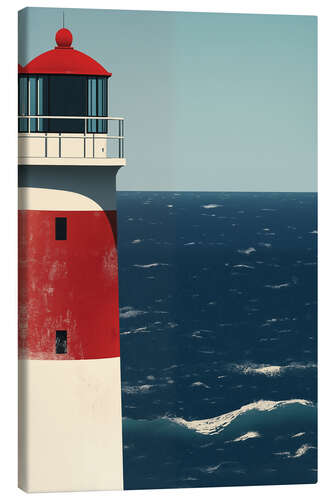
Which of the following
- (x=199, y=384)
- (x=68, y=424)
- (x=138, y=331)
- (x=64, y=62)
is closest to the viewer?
(x=64, y=62)

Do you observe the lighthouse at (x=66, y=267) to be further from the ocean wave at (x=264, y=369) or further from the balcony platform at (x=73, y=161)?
the ocean wave at (x=264, y=369)

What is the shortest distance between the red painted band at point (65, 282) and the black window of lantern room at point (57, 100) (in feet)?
3.11

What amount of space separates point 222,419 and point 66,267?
2.52 m

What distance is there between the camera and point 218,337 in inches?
659

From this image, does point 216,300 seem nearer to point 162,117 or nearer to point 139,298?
point 139,298

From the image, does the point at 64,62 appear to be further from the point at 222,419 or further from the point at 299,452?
the point at 299,452

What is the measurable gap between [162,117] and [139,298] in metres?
2.05

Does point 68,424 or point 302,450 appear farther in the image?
point 302,450

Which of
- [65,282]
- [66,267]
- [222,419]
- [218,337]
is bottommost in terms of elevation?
[222,419]

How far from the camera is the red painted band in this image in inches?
639

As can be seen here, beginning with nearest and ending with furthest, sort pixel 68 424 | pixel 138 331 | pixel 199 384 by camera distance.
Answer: pixel 68 424 → pixel 138 331 → pixel 199 384

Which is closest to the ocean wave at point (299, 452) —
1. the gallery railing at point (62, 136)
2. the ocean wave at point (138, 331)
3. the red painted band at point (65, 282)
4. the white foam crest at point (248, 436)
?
the white foam crest at point (248, 436)

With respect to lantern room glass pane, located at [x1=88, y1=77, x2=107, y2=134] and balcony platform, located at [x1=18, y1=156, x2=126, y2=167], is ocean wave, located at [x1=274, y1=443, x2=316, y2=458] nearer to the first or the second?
balcony platform, located at [x1=18, y1=156, x2=126, y2=167]

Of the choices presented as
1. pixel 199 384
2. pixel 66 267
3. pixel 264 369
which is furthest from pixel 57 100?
pixel 264 369
